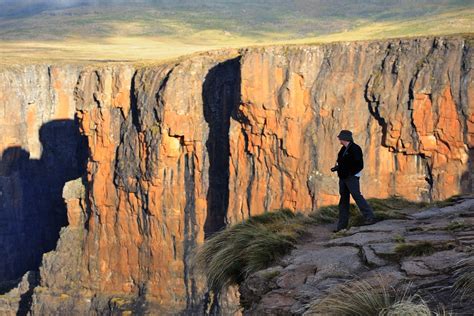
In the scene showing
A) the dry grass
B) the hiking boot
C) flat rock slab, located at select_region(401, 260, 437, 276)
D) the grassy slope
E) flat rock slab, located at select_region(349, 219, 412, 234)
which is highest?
the grassy slope

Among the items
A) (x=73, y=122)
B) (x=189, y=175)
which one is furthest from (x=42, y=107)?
(x=189, y=175)

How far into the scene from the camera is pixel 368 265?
1190cm

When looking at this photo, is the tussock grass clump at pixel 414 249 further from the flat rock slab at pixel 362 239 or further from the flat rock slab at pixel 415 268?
the flat rock slab at pixel 362 239

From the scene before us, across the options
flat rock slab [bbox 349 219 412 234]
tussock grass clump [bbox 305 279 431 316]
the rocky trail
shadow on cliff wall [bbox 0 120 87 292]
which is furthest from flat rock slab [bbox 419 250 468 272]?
shadow on cliff wall [bbox 0 120 87 292]

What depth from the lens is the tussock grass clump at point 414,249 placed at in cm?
1195

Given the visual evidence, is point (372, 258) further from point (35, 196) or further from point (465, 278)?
point (35, 196)

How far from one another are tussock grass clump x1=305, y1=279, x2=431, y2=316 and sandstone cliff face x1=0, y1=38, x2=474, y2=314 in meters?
35.2

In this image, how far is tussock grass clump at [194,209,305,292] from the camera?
535 inches

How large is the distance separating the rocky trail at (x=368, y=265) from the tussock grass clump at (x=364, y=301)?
25 centimetres

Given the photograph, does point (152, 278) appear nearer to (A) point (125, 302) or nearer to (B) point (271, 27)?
(A) point (125, 302)

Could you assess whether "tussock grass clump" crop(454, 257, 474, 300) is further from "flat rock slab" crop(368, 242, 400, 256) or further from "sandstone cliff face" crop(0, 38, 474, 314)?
"sandstone cliff face" crop(0, 38, 474, 314)

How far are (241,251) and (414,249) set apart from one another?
3192mm

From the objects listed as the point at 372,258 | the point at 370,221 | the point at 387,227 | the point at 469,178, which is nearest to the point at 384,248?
the point at 372,258

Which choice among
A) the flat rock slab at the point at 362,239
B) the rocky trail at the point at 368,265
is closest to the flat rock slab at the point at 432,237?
the rocky trail at the point at 368,265
